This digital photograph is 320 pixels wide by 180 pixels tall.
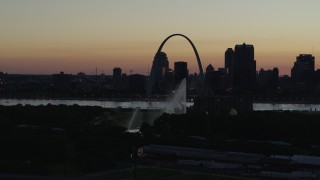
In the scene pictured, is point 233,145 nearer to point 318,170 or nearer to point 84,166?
point 318,170

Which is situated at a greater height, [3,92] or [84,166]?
[3,92]

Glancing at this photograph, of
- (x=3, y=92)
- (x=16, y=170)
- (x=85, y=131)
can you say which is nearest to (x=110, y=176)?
(x=16, y=170)

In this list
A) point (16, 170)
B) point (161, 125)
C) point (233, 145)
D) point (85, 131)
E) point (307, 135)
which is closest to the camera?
point (16, 170)

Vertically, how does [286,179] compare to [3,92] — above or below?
below

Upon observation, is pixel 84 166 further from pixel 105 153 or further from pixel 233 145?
pixel 233 145

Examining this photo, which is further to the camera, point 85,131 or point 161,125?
point 161,125

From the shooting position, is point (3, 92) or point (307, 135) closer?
point (307, 135)

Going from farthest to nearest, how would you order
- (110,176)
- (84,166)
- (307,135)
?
(307,135) < (84,166) < (110,176)

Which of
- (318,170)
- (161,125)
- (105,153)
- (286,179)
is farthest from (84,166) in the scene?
(161,125)

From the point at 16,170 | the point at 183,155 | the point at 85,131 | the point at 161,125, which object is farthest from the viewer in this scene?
the point at 161,125

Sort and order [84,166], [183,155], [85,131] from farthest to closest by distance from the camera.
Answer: [85,131]
[183,155]
[84,166]
